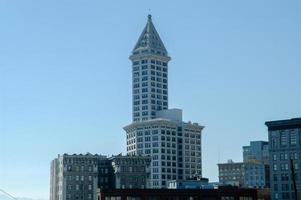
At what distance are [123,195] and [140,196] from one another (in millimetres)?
4522

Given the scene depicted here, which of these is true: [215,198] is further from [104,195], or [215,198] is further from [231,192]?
[104,195]

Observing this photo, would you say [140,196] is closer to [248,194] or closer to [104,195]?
[104,195]

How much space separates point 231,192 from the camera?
166 meters

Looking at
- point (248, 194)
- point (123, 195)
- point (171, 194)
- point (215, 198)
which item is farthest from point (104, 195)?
point (248, 194)

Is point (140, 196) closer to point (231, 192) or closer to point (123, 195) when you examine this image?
point (123, 195)

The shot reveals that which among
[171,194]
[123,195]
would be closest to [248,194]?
[171,194]

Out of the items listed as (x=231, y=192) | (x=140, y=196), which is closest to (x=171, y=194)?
(x=140, y=196)

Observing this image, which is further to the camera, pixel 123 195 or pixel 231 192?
pixel 231 192

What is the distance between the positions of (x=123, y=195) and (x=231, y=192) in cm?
3091

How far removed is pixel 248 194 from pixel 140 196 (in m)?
31.6

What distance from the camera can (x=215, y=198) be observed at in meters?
162

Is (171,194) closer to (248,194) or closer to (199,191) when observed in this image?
(199,191)

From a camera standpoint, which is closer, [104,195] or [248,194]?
[104,195]

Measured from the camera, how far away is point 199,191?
533 ft
